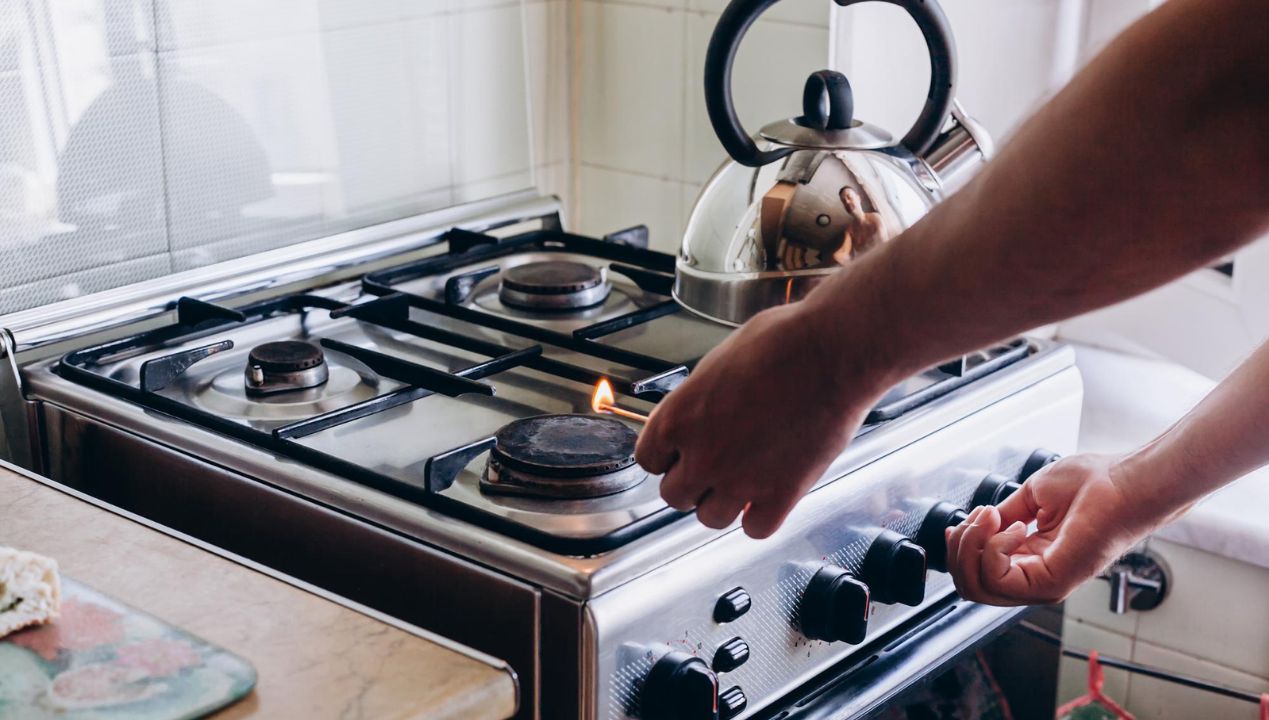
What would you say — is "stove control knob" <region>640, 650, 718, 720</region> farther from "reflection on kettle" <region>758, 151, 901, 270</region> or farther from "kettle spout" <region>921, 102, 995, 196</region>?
"kettle spout" <region>921, 102, 995, 196</region>

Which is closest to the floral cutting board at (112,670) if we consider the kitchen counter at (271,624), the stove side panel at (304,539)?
the kitchen counter at (271,624)

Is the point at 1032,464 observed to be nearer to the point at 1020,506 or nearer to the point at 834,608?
the point at 1020,506

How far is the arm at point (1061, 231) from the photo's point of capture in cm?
63

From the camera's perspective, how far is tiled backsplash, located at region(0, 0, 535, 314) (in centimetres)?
126

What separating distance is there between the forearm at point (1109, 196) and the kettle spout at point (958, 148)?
67 centimetres

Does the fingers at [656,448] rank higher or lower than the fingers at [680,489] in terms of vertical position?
higher

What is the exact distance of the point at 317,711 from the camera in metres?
0.75

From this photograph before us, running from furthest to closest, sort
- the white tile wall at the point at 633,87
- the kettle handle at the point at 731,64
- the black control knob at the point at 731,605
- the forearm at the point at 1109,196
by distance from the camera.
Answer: the white tile wall at the point at 633,87 → the kettle handle at the point at 731,64 → the black control knob at the point at 731,605 → the forearm at the point at 1109,196

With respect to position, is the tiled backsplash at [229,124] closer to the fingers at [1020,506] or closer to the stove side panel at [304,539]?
the stove side panel at [304,539]

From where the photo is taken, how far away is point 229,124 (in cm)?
142

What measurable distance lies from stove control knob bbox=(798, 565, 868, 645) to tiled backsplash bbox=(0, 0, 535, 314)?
720 mm

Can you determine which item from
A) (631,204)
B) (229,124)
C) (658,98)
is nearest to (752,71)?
(658,98)

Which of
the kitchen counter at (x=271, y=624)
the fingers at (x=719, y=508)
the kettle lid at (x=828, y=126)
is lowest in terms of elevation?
the kitchen counter at (x=271, y=624)

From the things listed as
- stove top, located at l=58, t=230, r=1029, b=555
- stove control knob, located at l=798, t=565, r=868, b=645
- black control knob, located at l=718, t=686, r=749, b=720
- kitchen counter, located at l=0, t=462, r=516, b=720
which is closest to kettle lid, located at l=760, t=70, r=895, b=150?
stove top, located at l=58, t=230, r=1029, b=555
